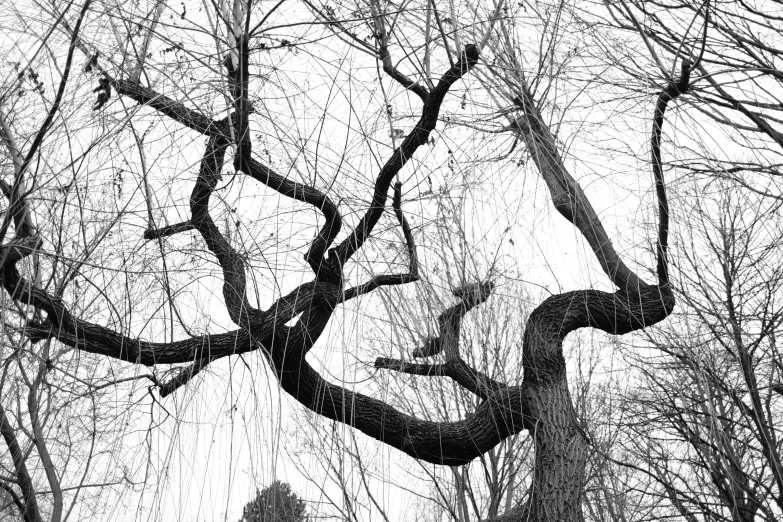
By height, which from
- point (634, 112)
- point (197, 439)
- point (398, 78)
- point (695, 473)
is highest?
point (695, 473)

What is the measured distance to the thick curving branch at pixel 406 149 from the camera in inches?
93.6

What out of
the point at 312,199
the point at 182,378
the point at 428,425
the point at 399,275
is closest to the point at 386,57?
the point at 312,199

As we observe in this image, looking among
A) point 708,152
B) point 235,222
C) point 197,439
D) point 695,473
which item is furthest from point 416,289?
point 695,473

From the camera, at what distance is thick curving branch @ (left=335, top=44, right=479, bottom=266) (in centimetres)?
238

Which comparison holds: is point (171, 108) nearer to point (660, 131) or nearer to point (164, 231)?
point (164, 231)

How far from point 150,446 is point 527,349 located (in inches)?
80.5

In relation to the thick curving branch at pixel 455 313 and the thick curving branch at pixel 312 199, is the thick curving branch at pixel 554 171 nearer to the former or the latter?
the thick curving branch at pixel 455 313

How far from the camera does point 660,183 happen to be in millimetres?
2580

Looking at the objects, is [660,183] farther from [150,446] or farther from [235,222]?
[150,446]

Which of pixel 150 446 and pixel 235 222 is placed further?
pixel 235 222

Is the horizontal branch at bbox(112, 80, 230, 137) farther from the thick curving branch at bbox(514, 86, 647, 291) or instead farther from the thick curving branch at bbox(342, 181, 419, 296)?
the thick curving branch at bbox(514, 86, 647, 291)

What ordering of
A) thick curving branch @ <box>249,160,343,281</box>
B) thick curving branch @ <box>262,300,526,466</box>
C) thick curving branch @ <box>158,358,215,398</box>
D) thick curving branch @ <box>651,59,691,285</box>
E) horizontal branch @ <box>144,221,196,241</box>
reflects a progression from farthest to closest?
thick curving branch @ <box>262,300,526,466</box> → thick curving branch @ <box>651,59,691,285</box> → thick curving branch @ <box>249,160,343,281</box> → horizontal branch @ <box>144,221,196,241</box> → thick curving branch @ <box>158,358,215,398</box>

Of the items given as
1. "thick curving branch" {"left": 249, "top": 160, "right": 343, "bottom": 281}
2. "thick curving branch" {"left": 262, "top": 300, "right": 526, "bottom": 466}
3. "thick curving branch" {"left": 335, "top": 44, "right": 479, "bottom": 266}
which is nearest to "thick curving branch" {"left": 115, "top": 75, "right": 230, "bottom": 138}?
"thick curving branch" {"left": 249, "top": 160, "right": 343, "bottom": 281}

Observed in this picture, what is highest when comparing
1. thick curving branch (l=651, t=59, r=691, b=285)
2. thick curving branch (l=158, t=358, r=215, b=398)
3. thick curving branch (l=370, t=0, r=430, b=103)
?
thick curving branch (l=370, t=0, r=430, b=103)
